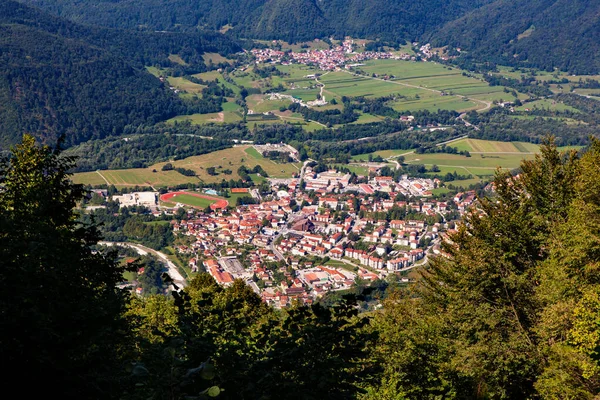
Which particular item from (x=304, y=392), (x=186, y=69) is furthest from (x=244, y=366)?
(x=186, y=69)

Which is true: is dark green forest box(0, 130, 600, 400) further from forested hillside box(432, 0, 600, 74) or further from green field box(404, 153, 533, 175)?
forested hillside box(432, 0, 600, 74)

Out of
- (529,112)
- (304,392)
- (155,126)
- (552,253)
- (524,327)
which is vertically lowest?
(155,126)

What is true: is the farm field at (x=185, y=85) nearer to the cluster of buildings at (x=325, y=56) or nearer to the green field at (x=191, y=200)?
the cluster of buildings at (x=325, y=56)

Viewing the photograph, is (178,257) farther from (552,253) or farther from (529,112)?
(529,112)

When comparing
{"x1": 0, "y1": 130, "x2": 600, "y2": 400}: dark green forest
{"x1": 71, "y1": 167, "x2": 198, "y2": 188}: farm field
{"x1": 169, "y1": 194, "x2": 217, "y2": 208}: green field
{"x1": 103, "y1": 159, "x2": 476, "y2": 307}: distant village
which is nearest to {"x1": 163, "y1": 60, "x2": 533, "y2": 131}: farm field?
{"x1": 71, "y1": 167, "x2": 198, "y2": 188}: farm field

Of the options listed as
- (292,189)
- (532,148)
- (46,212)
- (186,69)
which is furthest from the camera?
(186,69)

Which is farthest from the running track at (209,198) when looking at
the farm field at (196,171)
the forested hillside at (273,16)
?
the forested hillside at (273,16)

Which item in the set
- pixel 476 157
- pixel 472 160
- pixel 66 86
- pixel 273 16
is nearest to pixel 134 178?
pixel 66 86
